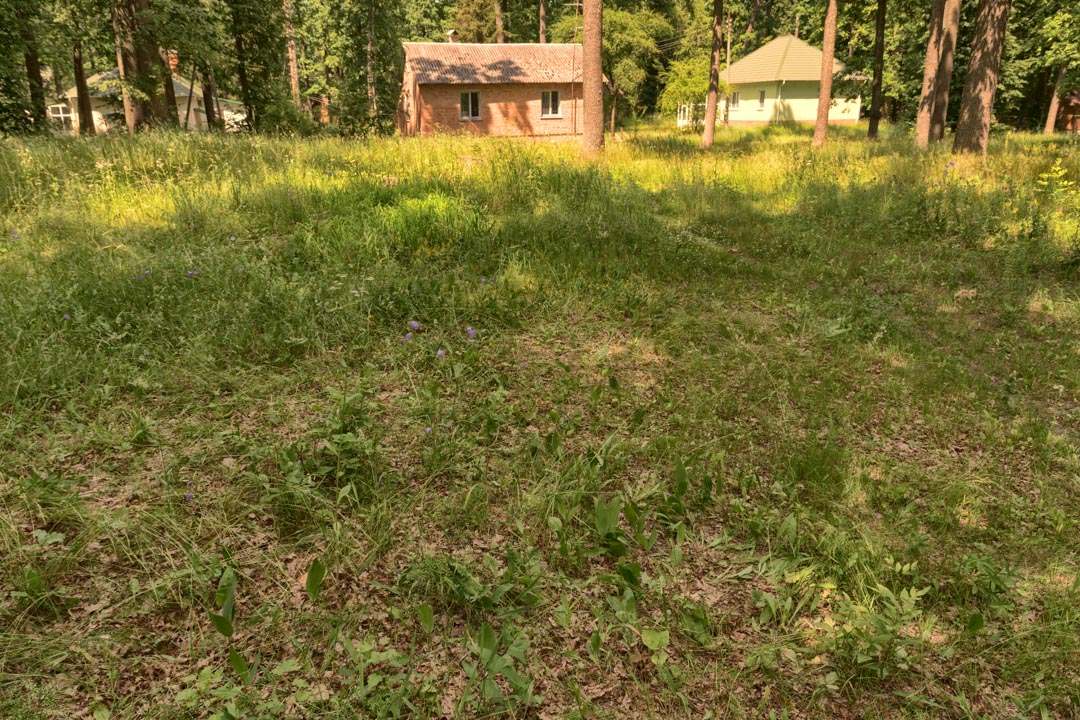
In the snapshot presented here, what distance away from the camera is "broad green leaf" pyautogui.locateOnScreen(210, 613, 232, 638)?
2250mm

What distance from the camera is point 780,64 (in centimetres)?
3903

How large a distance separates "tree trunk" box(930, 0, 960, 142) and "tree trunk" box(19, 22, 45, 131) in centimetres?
2307

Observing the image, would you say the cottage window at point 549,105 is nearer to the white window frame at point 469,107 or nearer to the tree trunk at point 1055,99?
the white window frame at point 469,107

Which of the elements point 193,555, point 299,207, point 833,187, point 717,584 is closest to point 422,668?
point 193,555

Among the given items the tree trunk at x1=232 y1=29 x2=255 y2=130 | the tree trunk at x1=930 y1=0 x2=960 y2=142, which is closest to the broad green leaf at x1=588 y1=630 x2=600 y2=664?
the tree trunk at x1=930 y1=0 x2=960 y2=142

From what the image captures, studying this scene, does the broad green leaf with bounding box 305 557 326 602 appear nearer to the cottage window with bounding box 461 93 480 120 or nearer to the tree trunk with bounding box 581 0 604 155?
the tree trunk with bounding box 581 0 604 155

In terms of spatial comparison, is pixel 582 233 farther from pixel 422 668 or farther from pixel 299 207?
pixel 422 668

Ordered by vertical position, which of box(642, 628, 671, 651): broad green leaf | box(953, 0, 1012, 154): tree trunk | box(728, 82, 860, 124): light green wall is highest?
box(728, 82, 860, 124): light green wall

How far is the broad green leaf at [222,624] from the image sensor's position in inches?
88.6

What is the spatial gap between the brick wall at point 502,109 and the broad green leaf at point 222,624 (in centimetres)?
3019

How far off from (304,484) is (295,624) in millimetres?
766

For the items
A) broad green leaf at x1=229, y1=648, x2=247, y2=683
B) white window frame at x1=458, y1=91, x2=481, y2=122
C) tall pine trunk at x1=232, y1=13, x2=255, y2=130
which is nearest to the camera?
broad green leaf at x1=229, y1=648, x2=247, y2=683

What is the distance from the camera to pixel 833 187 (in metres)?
9.21

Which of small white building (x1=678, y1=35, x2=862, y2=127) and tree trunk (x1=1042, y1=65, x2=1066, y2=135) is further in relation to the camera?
small white building (x1=678, y1=35, x2=862, y2=127)
